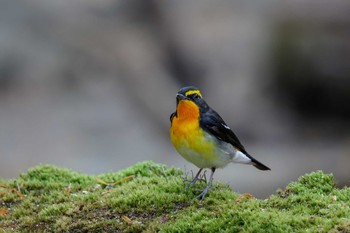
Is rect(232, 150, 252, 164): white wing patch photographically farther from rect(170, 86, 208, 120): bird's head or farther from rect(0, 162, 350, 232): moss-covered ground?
rect(170, 86, 208, 120): bird's head

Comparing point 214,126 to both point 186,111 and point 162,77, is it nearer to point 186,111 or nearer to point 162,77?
point 186,111

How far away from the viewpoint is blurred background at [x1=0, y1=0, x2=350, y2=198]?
19203 mm

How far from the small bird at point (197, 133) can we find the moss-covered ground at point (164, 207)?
307 mm

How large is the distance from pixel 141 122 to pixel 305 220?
15555 millimetres

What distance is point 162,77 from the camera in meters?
22.4

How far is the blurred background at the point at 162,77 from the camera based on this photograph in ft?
63.0

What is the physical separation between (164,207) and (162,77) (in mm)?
16593

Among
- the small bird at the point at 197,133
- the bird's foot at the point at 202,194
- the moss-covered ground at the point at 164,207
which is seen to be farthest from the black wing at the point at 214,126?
the bird's foot at the point at 202,194

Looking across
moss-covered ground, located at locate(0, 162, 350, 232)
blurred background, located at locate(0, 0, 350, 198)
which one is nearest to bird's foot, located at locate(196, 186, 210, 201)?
moss-covered ground, located at locate(0, 162, 350, 232)

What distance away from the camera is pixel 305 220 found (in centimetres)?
522

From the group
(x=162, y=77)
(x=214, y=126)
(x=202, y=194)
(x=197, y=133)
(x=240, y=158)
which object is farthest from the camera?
(x=162, y=77)

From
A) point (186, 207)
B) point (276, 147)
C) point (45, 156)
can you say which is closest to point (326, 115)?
point (276, 147)

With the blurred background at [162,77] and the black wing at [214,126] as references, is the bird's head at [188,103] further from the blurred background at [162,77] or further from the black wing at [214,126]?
the blurred background at [162,77]

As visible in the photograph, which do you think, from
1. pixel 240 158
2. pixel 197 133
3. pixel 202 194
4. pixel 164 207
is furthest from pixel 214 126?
pixel 164 207
